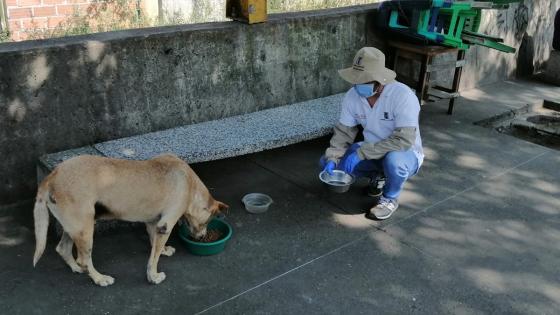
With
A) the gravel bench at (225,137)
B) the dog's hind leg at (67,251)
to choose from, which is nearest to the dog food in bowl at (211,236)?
the gravel bench at (225,137)

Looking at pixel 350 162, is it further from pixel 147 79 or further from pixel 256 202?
pixel 147 79

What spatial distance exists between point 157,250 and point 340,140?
2.08m

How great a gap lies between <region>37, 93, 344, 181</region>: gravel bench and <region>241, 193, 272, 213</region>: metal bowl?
16.6 inches

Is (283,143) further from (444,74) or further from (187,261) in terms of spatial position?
(444,74)

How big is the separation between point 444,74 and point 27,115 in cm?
587

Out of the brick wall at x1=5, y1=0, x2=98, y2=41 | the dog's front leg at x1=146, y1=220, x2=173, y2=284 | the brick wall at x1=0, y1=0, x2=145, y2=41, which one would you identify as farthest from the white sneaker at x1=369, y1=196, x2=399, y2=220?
the brick wall at x1=5, y1=0, x2=98, y2=41

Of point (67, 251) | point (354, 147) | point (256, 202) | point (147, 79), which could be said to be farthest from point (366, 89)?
point (67, 251)

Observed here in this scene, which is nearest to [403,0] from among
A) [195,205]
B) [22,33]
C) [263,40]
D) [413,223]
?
[263,40]

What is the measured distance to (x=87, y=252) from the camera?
11.8 ft

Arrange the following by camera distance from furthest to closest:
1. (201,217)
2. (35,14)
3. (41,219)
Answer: (35,14) → (201,217) → (41,219)

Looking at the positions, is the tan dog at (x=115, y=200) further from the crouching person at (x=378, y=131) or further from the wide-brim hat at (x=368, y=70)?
the wide-brim hat at (x=368, y=70)

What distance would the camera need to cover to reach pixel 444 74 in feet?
26.3

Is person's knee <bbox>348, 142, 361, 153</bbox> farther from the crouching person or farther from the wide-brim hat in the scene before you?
the wide-brim hat

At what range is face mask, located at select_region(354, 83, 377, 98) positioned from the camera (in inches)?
182
